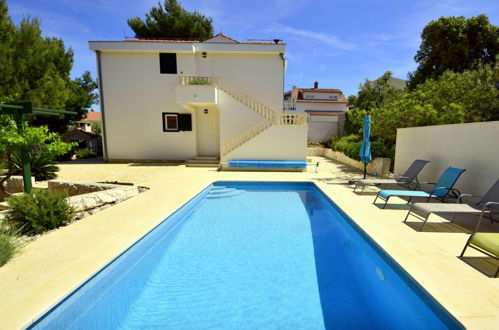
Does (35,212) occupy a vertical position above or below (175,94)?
below

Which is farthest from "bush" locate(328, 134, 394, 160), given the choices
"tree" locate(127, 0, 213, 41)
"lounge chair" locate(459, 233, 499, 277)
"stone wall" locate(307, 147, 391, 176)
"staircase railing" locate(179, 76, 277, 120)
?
"tree" locate(127, 0, 213, 41)

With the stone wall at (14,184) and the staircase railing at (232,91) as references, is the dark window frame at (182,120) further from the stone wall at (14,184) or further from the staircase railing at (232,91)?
the stone wall at (14,184)

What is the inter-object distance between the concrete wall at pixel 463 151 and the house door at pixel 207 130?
1098 centimetres

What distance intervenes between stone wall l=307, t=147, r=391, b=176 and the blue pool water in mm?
6644

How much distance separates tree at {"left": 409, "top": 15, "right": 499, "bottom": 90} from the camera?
20.6m

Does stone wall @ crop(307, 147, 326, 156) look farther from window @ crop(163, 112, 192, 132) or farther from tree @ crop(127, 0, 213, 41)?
tree @ crop(127, 0, 213, 41)

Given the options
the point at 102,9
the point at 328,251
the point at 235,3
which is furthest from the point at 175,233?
the point at 102,9

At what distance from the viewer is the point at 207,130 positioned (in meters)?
16.3

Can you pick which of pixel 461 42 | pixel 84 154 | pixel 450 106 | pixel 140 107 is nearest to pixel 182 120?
pixel 140 107

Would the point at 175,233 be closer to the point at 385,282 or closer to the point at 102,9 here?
the point at 385,282

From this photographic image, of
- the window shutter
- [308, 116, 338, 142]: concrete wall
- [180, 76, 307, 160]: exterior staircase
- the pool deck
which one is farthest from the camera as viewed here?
[308, 116, 338, 142]: concrete wall

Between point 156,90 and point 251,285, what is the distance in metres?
14.7

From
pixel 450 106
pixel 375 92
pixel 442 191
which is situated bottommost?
pixel 442 191

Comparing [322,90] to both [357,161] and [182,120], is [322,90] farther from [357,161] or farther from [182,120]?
[182,120]
